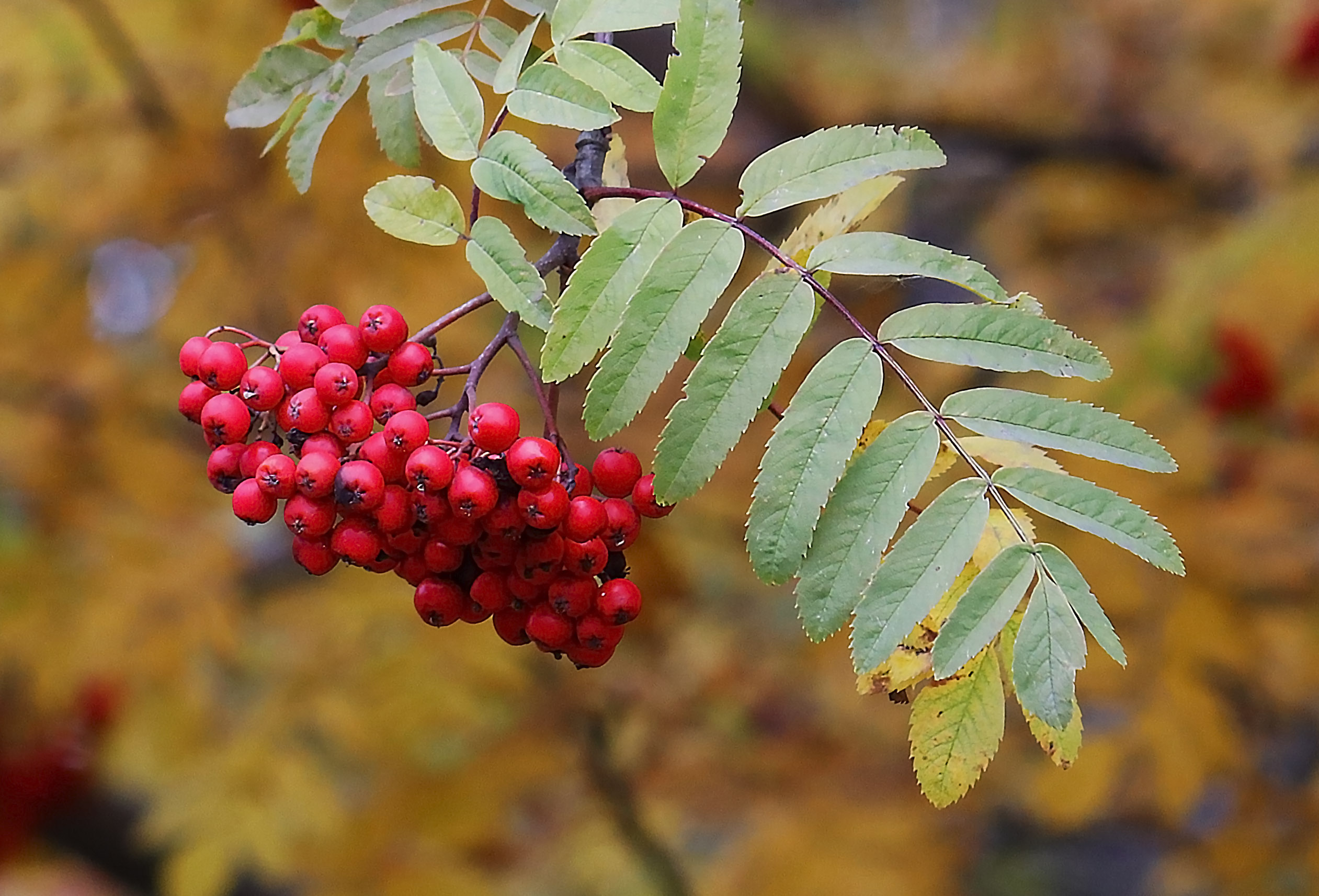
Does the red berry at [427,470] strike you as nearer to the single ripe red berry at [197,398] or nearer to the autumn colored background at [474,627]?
the single ripe red berry at [197,398]

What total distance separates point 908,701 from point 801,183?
595 millimetres

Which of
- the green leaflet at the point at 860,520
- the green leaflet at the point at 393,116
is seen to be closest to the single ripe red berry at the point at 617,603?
the green leaflet at the point at 860,520

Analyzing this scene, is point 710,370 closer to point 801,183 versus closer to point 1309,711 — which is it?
point 801,183

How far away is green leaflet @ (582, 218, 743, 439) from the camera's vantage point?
108 cm

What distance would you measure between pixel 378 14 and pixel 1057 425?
3.20 feet

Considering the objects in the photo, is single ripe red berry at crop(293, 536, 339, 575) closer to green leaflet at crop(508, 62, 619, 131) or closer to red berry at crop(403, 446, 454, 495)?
red berry at crop(403, 446, 454, 495)

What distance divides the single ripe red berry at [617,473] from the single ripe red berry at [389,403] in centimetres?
23

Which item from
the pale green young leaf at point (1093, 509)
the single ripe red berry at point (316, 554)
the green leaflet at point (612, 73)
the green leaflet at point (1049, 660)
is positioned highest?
Result: the green leaflet at point (612, 73)

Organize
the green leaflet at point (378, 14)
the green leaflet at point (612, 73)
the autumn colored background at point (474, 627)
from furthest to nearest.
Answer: the autumn colored background at point (474, 627) < the green leaflet at point (378, 14) < the green leaflet at point (612, 73)

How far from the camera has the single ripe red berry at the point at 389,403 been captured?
1.17 m

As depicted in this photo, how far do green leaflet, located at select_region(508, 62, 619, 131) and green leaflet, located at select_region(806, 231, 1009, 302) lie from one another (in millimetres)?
285

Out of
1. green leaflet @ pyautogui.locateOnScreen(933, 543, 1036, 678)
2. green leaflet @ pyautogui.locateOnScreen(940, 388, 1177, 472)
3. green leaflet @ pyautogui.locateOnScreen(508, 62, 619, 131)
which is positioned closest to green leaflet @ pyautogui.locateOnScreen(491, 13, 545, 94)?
green leaflet @ pyautogui.locateOnScreen(508, 62, 619, 131)

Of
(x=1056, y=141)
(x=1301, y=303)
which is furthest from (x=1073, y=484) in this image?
(x=1056, y=141)

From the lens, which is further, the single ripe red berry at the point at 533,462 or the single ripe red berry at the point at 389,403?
the single ripe red berry at the point at 389,403
